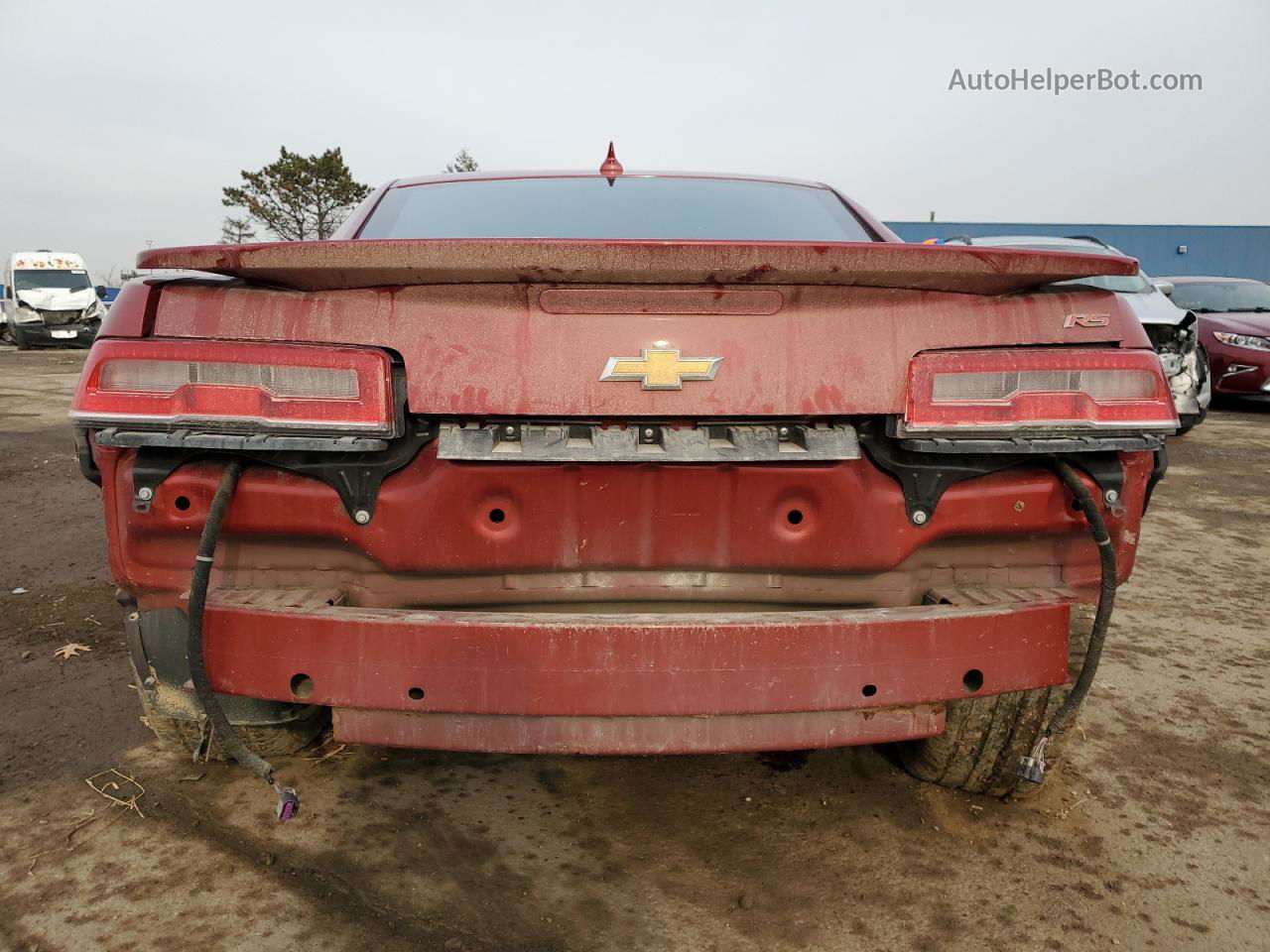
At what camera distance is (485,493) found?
1705mm

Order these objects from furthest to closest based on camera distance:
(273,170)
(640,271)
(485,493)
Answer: (273,170), (485,493), (640,271)

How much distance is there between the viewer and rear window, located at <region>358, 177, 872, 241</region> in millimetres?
2426

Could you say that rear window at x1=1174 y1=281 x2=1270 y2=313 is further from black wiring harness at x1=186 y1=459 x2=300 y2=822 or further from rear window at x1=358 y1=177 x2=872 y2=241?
black wiring harness at x1=186 y1=459 x2=300 y2=822

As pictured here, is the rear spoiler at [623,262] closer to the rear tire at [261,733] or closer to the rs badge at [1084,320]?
the rs badge at [1084,320]

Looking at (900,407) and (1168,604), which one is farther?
(1168,604)

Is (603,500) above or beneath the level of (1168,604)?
above

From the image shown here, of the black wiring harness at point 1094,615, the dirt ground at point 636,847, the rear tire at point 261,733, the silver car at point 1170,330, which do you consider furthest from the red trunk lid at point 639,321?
the silver car at point 1170,330

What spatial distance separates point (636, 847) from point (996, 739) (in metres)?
0.88

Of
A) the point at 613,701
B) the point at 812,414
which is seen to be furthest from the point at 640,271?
the point at 613,701

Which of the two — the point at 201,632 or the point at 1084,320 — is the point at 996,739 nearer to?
the point at 1084,320

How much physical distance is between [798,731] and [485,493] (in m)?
0.75

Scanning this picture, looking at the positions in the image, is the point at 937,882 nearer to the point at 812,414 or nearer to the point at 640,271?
the point at 812,414

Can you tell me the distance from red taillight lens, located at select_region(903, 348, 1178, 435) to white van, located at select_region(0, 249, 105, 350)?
24200 millimetres

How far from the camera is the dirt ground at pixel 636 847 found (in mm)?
1805
